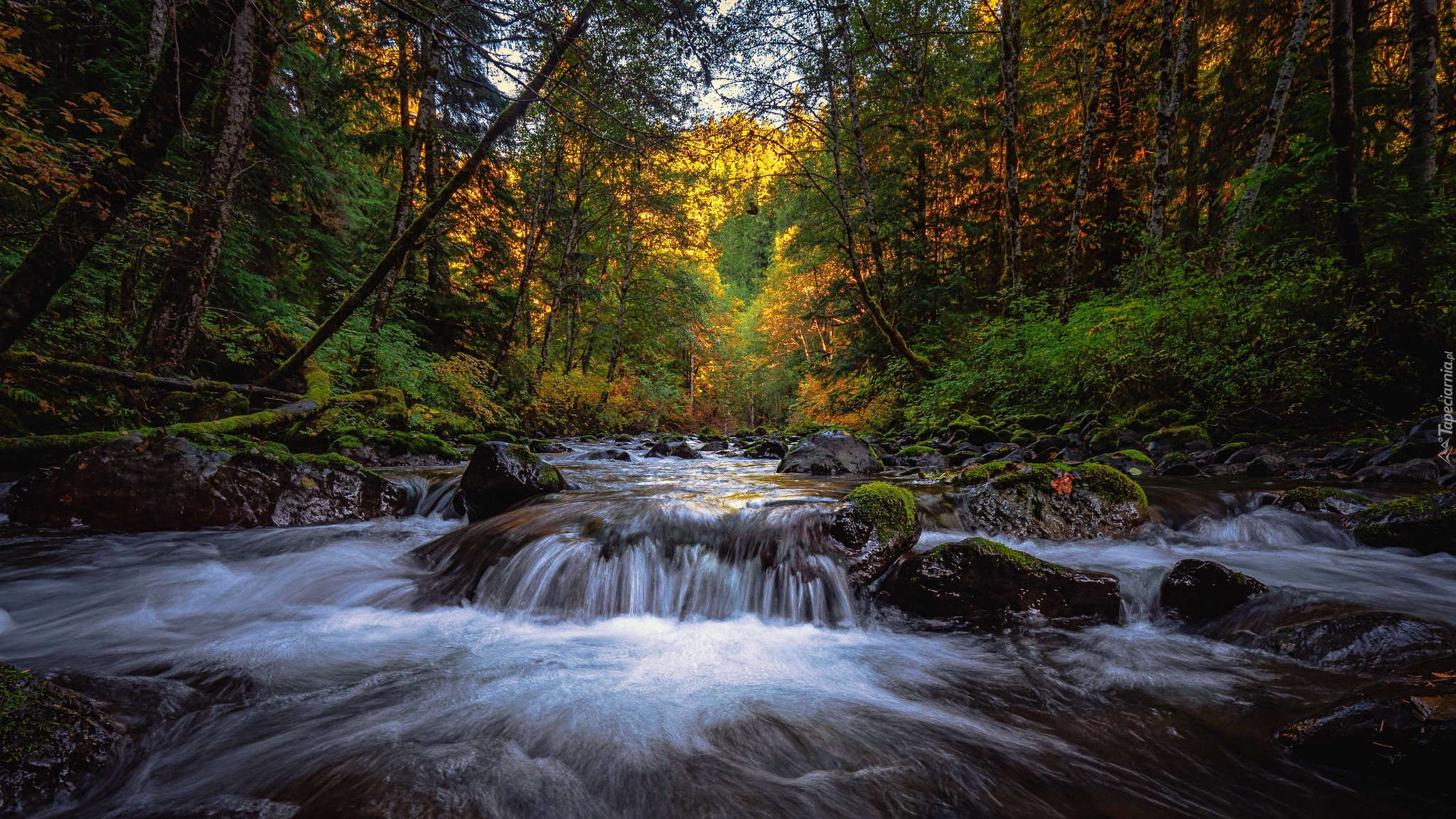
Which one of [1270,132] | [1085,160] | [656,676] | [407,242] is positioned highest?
[1085,160]

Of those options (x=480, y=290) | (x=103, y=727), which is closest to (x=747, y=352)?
(x=480, y=290)

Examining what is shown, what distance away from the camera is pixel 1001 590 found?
3301 mm

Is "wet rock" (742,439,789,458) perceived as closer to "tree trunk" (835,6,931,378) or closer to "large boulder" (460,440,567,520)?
"tree trunk" (835,6,931,378)

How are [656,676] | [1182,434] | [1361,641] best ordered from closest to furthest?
[1361,641]
[656,676]
[1182,434]

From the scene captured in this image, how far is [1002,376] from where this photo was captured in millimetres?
10742

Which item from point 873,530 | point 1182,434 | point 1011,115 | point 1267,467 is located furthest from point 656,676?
point 1011,115

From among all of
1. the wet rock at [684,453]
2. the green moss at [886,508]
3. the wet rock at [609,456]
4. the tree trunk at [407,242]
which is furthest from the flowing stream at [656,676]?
the wet rock at [684,453]

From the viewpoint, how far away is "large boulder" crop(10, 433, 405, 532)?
4.60 metres

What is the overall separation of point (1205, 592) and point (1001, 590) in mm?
1166

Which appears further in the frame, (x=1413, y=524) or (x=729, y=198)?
(x=729, y=198)

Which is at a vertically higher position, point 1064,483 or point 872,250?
point 872,250

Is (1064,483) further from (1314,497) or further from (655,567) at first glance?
(655,567)

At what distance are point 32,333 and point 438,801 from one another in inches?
283

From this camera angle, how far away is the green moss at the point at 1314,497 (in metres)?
4.60
